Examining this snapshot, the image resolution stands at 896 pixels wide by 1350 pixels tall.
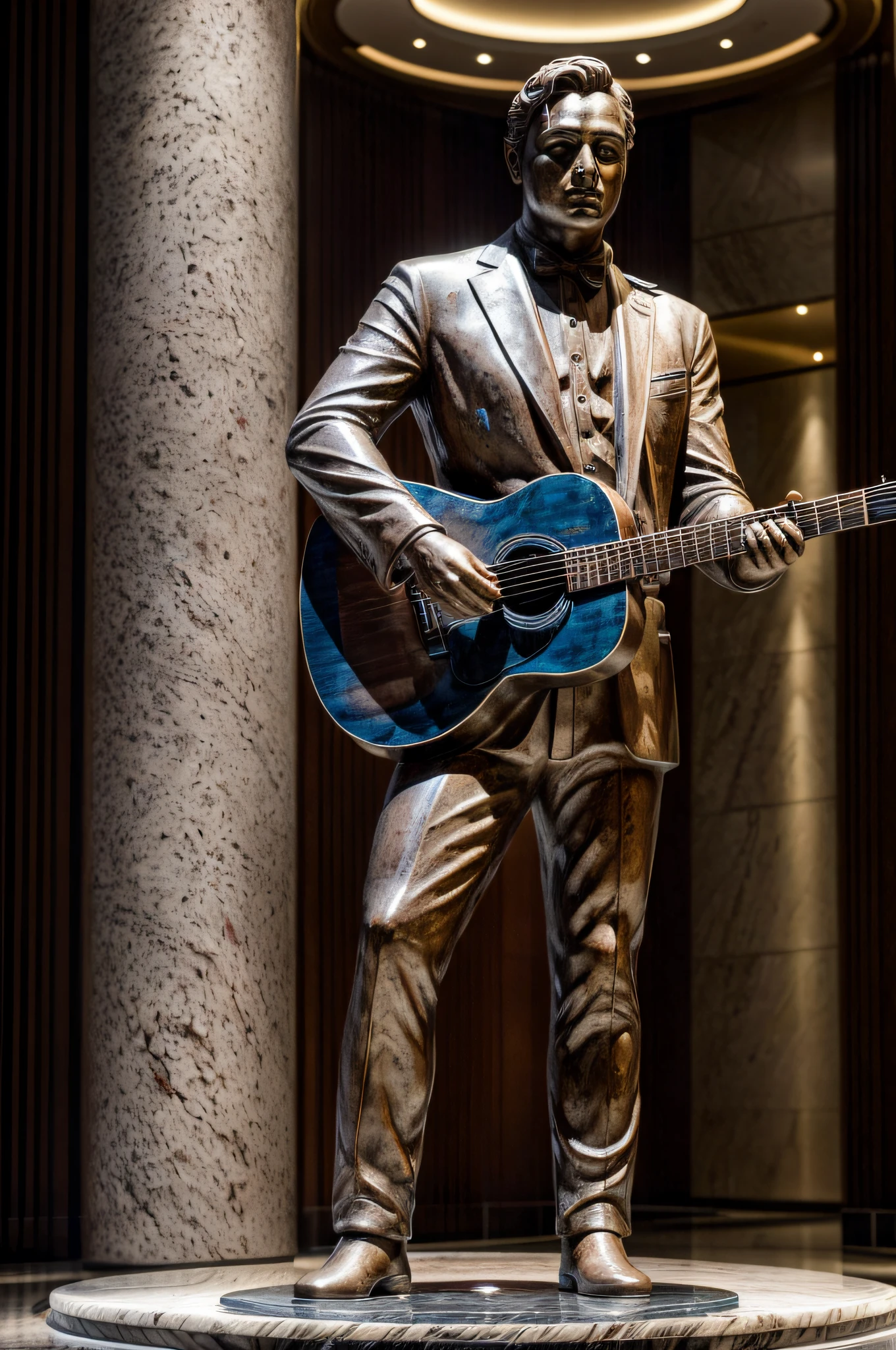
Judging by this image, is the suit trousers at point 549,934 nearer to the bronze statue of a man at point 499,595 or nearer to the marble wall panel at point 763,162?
the bronze statue of a man at point 499,595

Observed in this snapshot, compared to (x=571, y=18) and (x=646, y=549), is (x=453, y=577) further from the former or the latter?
(x=571, y=18)

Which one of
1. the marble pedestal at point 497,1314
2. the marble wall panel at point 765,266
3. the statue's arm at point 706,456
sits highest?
the marble wall panel at point 765,266

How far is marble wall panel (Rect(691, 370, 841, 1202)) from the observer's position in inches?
408

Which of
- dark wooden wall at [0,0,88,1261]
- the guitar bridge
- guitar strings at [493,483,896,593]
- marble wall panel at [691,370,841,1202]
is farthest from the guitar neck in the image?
marble wall panel at [691,370,841,1202]

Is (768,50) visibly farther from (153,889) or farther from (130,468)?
(153,889)

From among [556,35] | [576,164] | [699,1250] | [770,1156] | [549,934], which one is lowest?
[699,1250]

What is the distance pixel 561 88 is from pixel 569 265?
439 mm

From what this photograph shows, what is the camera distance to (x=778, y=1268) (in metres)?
5.60

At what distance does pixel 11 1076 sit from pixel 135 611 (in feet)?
6.30

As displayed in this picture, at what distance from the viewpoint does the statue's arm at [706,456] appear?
496 cm

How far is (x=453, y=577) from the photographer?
4.51 m

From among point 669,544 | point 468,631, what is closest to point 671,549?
point 669,544

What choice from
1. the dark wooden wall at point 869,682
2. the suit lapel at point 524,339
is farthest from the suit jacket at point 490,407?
the dark wooden wall at point 869,682

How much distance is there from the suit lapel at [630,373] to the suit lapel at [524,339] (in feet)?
0.40
